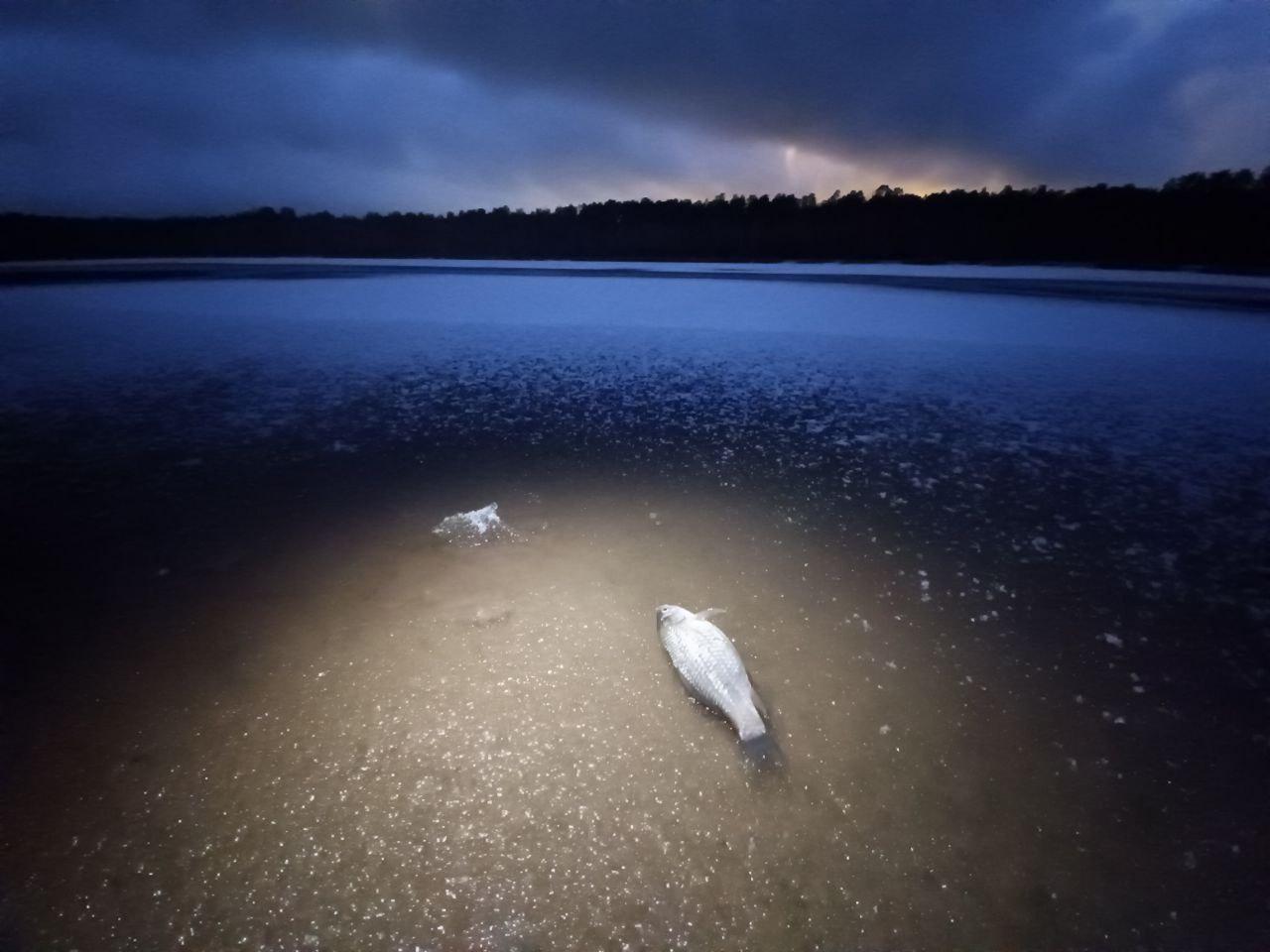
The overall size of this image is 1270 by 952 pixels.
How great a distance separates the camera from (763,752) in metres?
4.33

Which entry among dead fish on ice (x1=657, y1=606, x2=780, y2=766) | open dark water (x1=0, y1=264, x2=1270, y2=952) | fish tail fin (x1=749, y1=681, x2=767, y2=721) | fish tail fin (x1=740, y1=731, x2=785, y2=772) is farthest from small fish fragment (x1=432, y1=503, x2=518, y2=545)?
fish tail fin (x1=740, y1=731, x2=785, y2=772)

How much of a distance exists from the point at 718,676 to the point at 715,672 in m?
0.04

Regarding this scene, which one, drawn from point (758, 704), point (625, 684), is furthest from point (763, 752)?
point (625, 684)

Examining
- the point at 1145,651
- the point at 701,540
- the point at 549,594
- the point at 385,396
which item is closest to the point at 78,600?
the point at 549,594

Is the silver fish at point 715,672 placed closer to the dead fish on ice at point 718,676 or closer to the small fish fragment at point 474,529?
the dead fish on ice at point 718,676

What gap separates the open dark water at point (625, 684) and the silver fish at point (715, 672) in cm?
20

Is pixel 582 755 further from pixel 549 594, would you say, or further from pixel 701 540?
pixel 701 540

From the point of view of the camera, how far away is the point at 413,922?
3.27 meters

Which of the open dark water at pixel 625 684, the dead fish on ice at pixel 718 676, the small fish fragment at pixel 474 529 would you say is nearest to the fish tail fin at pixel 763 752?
the dead fish on ice at pixel 718 676

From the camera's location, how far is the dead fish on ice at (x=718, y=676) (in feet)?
14.3

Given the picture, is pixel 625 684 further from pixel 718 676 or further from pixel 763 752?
pixel 763 752

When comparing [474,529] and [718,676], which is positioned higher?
[718,676]

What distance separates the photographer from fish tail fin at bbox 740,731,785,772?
4.23 m

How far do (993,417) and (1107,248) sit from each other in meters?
47.3
